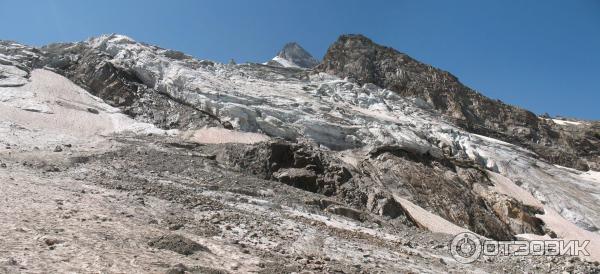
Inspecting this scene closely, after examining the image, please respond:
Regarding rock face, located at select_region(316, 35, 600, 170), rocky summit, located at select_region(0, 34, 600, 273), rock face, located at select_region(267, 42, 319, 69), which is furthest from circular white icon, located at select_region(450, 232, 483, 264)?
rock face, located at select_region(267, 42, 319, 69)

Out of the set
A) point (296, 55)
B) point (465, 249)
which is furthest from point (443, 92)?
point (296, 55)

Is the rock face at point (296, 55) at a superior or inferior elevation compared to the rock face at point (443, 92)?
superior

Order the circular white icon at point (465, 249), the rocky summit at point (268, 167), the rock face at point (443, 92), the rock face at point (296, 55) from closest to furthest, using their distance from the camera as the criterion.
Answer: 1. the rocky summit at point (268, 167)
2. the circular white icon at point (465, 249)
3. the rock face at point (443, 92)
4. the rock face at point (296, 55)

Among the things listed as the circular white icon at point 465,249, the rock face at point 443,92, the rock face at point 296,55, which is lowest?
the circular white icon at point 465,249

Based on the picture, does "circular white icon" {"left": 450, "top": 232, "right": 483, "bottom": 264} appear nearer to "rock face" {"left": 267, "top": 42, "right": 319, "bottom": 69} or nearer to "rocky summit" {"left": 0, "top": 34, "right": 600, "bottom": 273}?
"rocky summit" {"left": 0, "top": 34, "right": 600, "bottom": 273}

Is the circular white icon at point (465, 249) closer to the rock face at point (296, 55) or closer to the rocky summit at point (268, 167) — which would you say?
the rocky summit at point (268, 167)

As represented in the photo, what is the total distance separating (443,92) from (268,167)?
4286 centimetres

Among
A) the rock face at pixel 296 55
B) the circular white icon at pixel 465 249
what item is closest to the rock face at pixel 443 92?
the circular white icon at pixel 465 249

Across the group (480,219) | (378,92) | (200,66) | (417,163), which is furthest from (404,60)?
(480,219)

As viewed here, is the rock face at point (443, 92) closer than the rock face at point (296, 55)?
Yes

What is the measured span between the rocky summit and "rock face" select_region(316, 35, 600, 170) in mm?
250

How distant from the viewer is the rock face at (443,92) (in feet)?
205

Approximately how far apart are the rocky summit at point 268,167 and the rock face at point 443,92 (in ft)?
0.82

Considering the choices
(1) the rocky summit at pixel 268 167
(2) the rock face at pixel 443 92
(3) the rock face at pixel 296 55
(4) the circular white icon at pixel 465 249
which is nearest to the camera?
(1) the rocky summit at pixel 268 167
